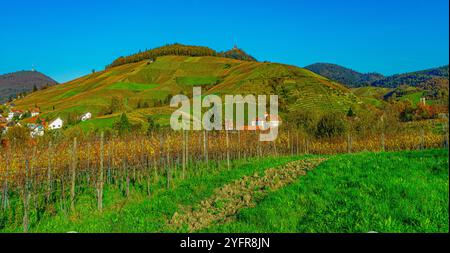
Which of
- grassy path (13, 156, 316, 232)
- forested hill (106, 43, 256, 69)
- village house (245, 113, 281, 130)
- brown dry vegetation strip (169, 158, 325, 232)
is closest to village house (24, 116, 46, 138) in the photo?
village house (245, 113, 281, 130)

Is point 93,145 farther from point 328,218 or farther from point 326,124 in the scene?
point 326,124

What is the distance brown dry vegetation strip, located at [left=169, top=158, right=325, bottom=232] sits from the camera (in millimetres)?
8062

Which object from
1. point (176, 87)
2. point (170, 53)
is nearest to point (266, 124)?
point (176, 87)

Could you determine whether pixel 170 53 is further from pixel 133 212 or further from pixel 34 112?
pixel 133 212

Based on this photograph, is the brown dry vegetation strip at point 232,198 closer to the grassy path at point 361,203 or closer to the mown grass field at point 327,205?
the mown grass field at point 327,205

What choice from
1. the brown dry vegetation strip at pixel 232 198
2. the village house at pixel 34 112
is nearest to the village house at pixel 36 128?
the brown dry vegetation strip at pixel 232 198

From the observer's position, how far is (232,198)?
9.55 metres

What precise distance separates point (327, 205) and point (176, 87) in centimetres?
10591

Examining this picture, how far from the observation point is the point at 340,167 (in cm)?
1030

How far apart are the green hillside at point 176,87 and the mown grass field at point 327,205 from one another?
5229 centimetres

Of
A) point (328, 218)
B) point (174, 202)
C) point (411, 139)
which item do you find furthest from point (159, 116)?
point (328, 218)

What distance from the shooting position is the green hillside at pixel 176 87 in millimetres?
74188

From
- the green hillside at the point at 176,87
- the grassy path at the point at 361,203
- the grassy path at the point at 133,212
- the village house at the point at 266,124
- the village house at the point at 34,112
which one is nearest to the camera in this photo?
the grassy path at the point at 361,203

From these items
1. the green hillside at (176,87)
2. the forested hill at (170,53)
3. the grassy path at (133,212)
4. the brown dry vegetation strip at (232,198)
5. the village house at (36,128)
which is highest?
the forested hill at (170,53)
